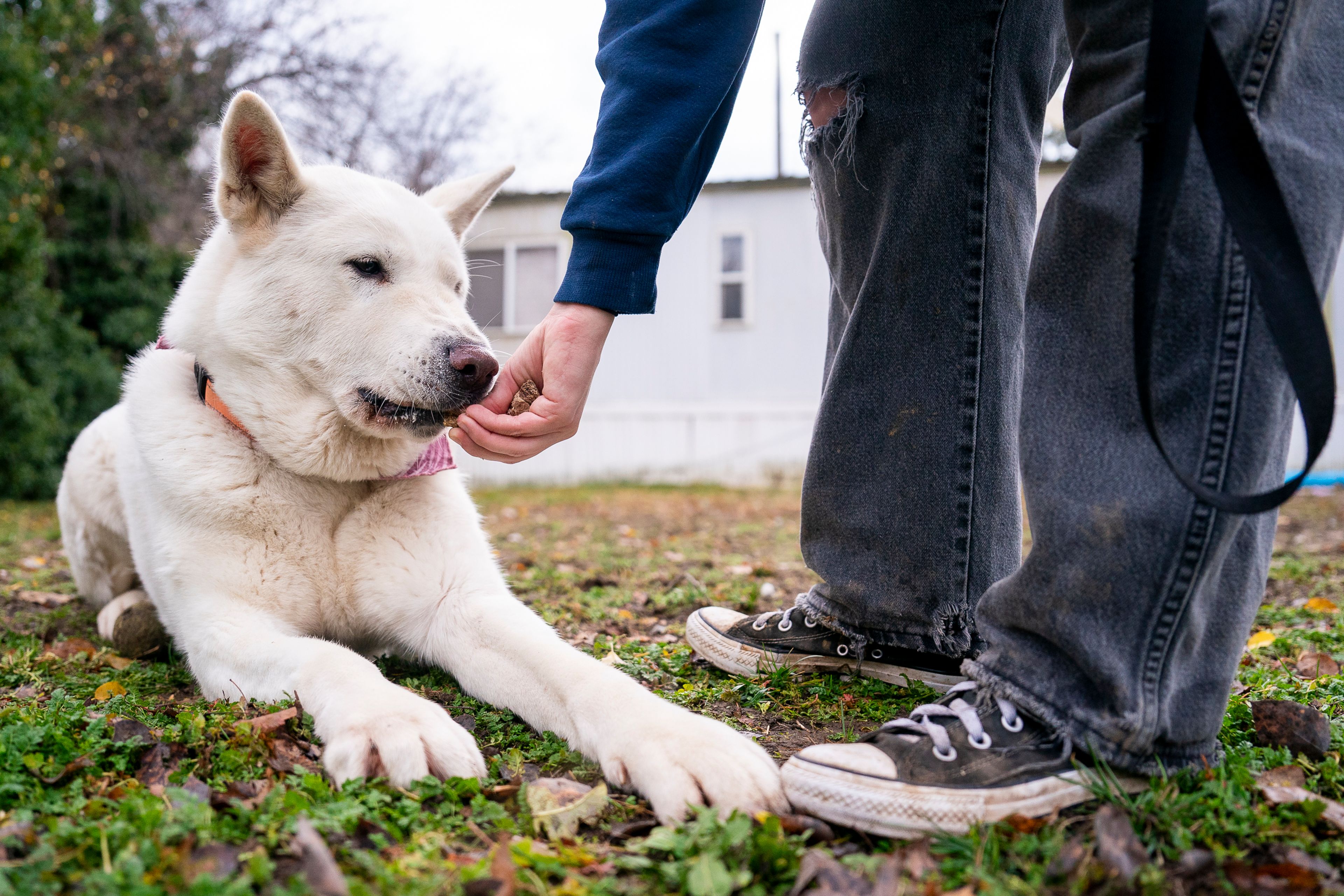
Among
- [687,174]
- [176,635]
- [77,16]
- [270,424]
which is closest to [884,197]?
[687,174]

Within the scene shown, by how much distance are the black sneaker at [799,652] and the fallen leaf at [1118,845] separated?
2.61 feet

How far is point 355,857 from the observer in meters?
1.24

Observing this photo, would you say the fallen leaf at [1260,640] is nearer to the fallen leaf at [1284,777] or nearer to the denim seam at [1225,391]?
the fallen leaf at [1284,777]

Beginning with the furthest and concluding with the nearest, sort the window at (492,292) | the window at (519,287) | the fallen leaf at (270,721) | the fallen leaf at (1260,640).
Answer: the window at (492,292) < the window at (519,287) < the fallen leaf at (1260,640) < the fallen leaf at (270,721)

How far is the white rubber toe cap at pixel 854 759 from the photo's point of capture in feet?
4.75

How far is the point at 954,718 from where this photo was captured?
157 centimetres

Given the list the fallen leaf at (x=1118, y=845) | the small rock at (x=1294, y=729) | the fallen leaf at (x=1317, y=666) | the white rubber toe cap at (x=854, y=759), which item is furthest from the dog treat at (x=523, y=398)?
the fallen leaf at (x=1317, y=666)

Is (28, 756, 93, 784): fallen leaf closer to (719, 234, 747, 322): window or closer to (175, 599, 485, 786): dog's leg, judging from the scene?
(175, 599, 485, 786): dog's leg

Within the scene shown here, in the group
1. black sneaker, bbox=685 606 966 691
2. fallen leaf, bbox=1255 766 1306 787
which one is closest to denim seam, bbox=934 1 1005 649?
black sneaker, bbox=685 606 966 691

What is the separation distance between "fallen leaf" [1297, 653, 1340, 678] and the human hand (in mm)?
2062

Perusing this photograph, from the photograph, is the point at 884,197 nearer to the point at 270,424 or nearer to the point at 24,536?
the point at 270,424

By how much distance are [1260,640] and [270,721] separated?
289 cm

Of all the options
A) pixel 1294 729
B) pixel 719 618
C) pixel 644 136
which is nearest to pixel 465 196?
pixel 644 136

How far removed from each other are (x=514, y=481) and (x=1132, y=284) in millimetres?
12232
